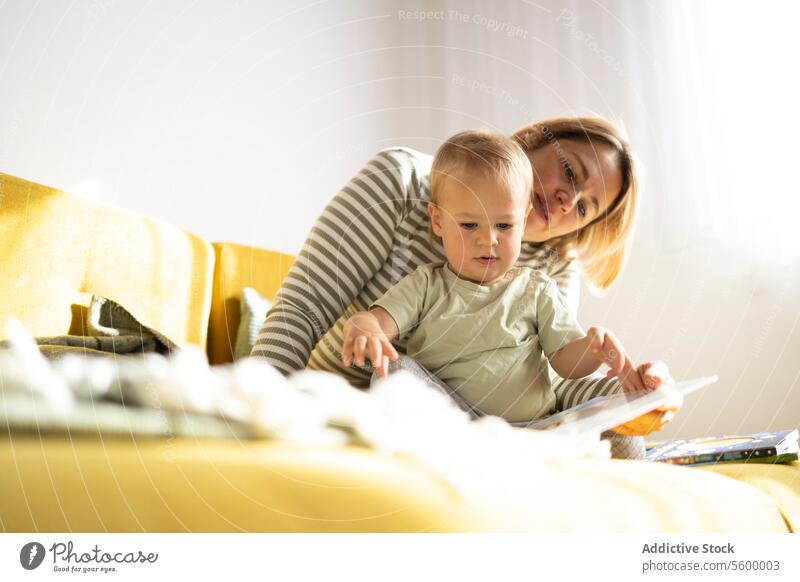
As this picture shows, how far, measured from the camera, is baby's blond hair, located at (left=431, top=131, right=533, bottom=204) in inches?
24.6

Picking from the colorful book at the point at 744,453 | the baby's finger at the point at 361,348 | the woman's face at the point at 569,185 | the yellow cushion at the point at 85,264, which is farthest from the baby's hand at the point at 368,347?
the yellow cushion at the point at 85,264

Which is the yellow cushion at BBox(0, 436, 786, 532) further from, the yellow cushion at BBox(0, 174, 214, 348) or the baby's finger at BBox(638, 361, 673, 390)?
the yellow cushion at BBox(0, 174, 214, 348)

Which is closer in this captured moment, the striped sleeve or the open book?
the open book

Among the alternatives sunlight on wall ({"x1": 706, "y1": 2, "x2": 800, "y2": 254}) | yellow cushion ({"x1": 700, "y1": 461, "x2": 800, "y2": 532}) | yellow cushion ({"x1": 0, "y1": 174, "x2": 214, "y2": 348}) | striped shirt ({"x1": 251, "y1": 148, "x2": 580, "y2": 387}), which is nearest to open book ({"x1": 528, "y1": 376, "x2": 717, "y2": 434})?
yellow cushion ({"x1": 700, "y1": 461, "x2": 800, "y2": 532})

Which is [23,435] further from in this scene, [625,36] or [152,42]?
[625,36]

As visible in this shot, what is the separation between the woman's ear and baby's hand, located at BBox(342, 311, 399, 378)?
0.14m

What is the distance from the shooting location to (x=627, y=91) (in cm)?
144

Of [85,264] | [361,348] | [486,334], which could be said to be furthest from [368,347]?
[85,264]

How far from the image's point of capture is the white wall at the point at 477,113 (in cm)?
120

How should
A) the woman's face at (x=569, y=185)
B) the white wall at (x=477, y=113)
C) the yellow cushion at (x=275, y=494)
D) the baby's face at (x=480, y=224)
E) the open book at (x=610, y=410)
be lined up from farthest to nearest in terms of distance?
the white wall at (x=477, y=113)
the woman's face at (x=569, y=185)
the baby's face at (x=480, y=224)
the open book at (x=610, y=410)
the yellow cushion at (x=275, y=494)

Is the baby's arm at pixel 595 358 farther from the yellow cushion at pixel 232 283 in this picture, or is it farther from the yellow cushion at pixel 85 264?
the yellow cushion at pixel 232 283

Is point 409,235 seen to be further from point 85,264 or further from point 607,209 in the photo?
point 85,264

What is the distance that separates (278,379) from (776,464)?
54cm

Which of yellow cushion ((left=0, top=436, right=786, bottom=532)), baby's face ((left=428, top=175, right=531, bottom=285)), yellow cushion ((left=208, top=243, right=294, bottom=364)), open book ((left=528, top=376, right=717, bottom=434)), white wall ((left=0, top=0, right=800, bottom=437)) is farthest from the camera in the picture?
yellow cushion ((left=208, top=243, right=294, bottom=364))
